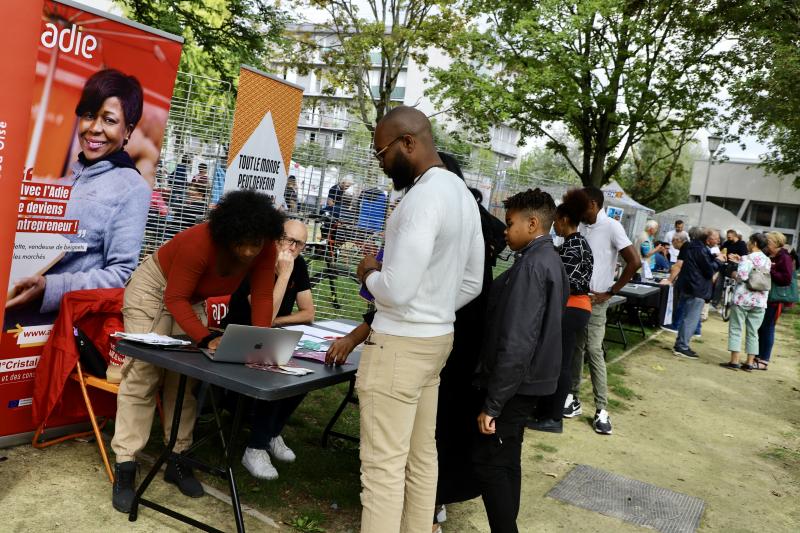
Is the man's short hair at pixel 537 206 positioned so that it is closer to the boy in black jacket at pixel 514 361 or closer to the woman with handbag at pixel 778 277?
the boy in black jacket at pixel 514 361

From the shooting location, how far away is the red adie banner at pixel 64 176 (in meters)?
3.51

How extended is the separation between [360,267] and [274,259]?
3.18 feet

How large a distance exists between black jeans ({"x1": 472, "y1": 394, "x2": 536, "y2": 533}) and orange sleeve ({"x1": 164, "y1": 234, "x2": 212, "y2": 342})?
1374 mm

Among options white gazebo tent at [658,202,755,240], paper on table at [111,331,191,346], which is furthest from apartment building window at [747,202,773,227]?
paper on table at [111,331,191,346]

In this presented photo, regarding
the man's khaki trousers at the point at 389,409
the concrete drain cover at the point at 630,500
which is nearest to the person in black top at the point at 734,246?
the concrete drain cover at the point at 630,500

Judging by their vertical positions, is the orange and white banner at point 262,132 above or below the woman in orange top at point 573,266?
Result: above

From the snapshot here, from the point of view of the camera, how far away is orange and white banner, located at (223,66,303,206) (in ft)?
15.5

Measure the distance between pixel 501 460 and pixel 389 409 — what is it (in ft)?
2.37

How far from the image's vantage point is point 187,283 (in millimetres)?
3115

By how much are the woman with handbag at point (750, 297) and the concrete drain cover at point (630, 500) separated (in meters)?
5.09

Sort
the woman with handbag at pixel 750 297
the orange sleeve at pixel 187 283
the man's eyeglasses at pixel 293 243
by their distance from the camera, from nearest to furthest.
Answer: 1. the orange sleeve at pixel 187 283
2. the man's eyeglasses at pixel 293 243
3. the woman with handbag at pixel 750 297

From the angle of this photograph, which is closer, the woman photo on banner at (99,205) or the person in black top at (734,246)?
the woman photo on banner at (99,205)

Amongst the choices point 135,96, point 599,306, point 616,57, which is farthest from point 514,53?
point 135,96

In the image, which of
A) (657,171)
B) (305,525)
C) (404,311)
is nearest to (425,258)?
(404,311)
